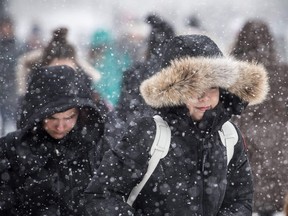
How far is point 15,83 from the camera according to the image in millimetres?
7848

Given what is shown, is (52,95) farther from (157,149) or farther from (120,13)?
(120,13)

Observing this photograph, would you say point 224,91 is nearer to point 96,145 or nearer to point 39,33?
point 96,145

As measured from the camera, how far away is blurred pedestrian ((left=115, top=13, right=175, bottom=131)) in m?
5.78

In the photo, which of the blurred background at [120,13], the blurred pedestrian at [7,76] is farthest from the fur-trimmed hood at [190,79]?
the blurred background at [120,13]

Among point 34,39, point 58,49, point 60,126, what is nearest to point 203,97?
point 60,126

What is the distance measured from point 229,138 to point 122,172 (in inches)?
22.9

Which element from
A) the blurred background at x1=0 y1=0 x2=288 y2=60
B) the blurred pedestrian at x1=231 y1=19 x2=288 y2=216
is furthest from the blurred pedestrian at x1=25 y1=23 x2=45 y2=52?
the blurred pedestrian at x1=231 y1=19 x2=288 y2=216

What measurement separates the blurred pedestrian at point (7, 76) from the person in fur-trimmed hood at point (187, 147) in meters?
4.36

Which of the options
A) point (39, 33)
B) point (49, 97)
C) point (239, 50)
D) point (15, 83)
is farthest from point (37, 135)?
point (39, 33)

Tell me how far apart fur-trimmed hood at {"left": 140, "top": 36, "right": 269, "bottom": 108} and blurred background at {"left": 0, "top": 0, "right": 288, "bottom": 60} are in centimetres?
504

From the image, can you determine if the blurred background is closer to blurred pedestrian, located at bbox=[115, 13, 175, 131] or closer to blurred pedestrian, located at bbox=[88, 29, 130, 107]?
blurred pedestrian, located at bbox=[88, 29, 130, 107]

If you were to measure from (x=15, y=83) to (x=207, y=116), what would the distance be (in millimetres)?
5090

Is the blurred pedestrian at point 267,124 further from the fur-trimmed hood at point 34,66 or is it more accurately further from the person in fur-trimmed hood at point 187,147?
the person in fur-trimmed hood at point 187,147

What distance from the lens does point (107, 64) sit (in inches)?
290
